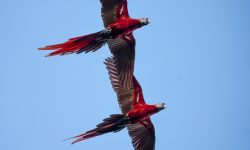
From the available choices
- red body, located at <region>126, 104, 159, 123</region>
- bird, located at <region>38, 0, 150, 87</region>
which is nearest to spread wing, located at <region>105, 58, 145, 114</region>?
red body, located at <region>126, 104, 159, 123</region>

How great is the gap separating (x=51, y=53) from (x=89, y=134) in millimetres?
1674

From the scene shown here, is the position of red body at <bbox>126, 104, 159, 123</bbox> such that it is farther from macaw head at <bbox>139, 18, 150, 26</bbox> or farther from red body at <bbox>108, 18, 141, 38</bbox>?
macaw head at <bbox>139, 18, 150, 26</bbox>

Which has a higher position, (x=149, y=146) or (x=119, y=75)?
(x=119, y=75)

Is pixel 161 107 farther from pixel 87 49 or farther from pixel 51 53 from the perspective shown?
pixel 51 53

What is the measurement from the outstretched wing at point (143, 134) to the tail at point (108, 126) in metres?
0.75

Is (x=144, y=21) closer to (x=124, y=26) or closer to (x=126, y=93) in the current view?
(x=124, y=26)

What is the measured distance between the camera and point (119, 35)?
32.3 feet

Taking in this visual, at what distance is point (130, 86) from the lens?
1024 cm

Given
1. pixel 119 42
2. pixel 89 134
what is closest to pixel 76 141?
pixel 89 134

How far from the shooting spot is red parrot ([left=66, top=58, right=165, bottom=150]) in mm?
9797

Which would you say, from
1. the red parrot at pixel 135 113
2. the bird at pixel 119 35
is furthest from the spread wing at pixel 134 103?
the bird at pixel 119 35

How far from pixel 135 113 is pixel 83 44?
187 centimetres

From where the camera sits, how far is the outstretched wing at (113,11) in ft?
32.3


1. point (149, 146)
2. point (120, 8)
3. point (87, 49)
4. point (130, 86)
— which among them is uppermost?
point (120, 8)
